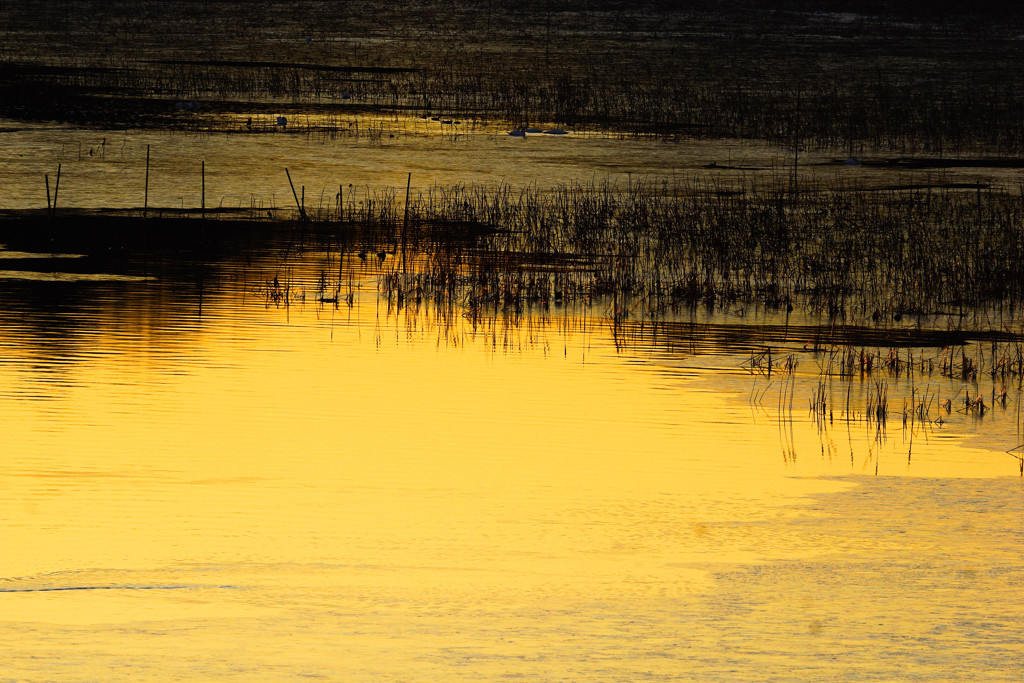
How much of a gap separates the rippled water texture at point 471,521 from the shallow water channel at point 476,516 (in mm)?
17

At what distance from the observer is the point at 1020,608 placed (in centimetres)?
563

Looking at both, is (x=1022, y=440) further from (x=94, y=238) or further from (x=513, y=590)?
(x=94, y=238)

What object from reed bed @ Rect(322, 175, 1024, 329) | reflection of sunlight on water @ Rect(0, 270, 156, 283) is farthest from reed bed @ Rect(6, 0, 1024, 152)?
reflection of sunlight on water @ Rect(0, 270, 156, 283)

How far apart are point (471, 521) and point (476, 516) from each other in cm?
8

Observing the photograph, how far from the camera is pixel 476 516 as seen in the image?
22.1ft

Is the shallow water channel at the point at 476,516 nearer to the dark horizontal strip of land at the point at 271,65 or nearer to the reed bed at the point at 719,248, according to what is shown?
the reed bed at the point at 719,248

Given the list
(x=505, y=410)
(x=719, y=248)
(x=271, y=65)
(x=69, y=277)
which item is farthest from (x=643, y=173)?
(x=271, y=65)

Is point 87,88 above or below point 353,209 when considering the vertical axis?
above

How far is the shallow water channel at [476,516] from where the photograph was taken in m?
5.12

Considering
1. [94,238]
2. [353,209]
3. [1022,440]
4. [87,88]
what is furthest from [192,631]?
[87,88]

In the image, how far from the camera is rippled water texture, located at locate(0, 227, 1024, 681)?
511cm

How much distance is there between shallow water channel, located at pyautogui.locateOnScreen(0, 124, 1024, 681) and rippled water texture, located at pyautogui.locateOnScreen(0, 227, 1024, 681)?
0.06 ft

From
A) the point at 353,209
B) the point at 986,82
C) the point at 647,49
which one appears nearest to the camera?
the point at 353,209

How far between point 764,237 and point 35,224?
285 inches
